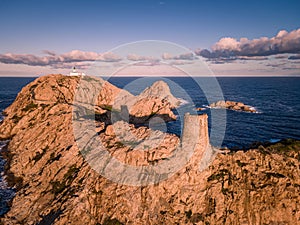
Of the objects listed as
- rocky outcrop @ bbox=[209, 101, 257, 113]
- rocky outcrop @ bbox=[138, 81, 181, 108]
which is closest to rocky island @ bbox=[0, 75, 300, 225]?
rocky outcrop @ bbox=[209, 101, 257, 113]

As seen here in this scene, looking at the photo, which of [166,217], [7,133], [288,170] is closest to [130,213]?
→ [166,217]

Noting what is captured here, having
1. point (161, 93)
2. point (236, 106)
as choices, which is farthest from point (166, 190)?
point (236, 106)

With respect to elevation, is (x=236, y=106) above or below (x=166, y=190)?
below

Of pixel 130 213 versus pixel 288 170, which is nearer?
pixel 130 213

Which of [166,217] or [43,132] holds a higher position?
[43,132]

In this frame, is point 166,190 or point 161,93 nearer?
point 166,190

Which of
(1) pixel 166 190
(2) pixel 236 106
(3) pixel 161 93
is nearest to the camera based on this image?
(1) pixel 166 190

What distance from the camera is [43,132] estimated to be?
45312 millimetres

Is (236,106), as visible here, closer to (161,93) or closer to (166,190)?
(161,93)

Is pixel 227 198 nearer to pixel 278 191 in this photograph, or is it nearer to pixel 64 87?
pixel 278 191

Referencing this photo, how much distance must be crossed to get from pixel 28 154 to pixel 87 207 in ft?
71.3

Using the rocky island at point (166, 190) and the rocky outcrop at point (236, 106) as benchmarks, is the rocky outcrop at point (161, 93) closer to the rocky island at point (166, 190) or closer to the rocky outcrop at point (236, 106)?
the rocky outcrop at point (236, 106)

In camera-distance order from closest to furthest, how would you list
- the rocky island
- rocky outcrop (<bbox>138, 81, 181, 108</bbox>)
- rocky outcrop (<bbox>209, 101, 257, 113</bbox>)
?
the rocky island → rocky outcrop (<bbox>209, 101, 257, 113</bbox>) → rocky outcrop (<bbox>138, 81, 181, 108</bbox>)

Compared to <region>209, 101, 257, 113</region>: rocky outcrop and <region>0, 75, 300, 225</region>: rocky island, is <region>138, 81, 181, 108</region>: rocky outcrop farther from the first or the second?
<region>0, 75, 300, 225</region>: rocky island
